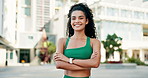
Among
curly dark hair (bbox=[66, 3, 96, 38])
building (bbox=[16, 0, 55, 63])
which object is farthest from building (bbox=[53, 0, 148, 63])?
curly dark hair (bbox=[66, 3, 96, 38])

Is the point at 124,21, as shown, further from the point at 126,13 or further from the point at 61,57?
the point at 61,57

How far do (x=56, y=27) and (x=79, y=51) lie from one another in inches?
1421

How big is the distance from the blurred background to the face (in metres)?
23.4

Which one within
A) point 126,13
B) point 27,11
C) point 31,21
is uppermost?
point 27,11

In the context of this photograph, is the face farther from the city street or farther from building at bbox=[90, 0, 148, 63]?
building at bbox=[90, 0, 148, 63]

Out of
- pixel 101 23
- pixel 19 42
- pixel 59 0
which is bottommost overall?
pixel 19 42

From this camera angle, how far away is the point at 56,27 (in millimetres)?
37688

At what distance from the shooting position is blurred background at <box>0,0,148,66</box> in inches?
1161

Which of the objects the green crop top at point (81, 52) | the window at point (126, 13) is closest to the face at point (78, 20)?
the green crop top at point (81, 52)

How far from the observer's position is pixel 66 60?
1.77m

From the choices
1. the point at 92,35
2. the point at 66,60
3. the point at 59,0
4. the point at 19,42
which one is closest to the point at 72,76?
the point at 66,60

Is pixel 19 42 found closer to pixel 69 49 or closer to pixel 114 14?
pixel 114 14

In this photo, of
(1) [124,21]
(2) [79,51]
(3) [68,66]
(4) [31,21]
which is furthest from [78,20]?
(4) [31,21]

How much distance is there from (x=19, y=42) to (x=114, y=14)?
1566 cm
